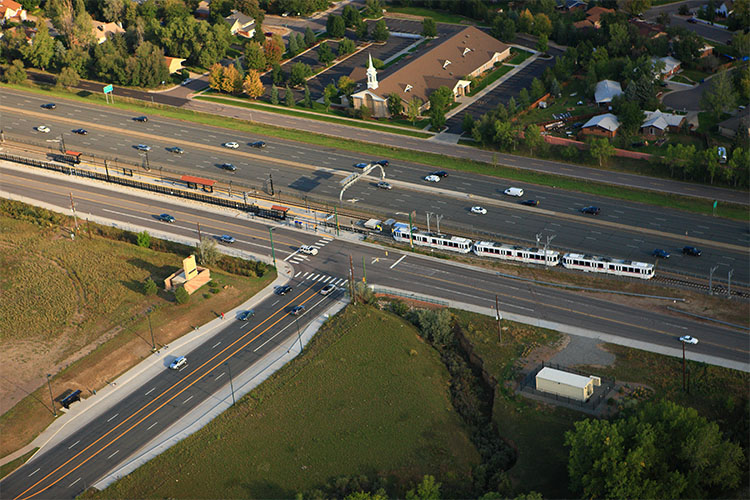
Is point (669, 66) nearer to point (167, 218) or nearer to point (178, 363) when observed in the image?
point (167, 218)

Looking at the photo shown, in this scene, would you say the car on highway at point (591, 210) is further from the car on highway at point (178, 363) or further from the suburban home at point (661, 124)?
the car on highway at point (178, 363)

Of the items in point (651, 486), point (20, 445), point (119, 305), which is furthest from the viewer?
point (119, 305)

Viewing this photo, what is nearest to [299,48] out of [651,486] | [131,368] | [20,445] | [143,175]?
[143,175]

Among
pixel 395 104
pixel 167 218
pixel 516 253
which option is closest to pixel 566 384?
pixel 516 253

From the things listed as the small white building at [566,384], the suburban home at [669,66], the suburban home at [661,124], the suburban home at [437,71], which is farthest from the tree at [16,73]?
the small white building at [566,384]

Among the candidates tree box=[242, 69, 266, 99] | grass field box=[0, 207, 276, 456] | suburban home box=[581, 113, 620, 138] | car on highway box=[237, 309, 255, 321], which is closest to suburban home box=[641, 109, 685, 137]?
suburban home box=[581, 113, 620, 138]

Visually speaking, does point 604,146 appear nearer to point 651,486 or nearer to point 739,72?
point 739,72

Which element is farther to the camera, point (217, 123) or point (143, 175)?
point (217, 123)
